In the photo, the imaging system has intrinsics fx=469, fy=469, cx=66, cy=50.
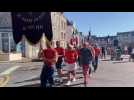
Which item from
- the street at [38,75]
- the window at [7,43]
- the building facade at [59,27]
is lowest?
the street at [38,75]

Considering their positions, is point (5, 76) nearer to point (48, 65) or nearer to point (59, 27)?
point (48, 65)

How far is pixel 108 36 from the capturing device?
597 centimetres

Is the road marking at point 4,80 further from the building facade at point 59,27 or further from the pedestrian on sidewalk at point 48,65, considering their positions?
the building facade at point 59,27

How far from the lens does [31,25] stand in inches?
217

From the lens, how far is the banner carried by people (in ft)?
17.9

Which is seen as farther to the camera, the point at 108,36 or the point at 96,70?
the point at 96,70

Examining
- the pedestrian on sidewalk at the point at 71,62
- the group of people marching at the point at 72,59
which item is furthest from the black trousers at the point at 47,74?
the pedestrian on sidewalk at the point at 71,62

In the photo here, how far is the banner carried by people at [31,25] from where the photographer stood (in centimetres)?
546

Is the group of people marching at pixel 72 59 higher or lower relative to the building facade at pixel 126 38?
lower
